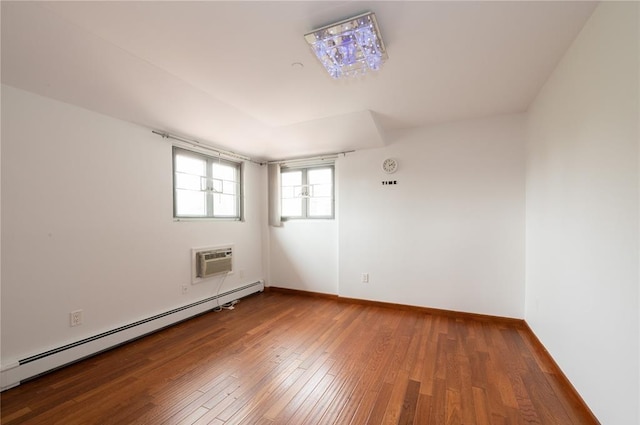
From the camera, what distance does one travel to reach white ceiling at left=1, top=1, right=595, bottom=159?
4.81ft

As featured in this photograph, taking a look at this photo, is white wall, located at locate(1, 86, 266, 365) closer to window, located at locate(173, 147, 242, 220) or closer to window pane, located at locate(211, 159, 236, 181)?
window, located at locate(173, 147, 242, 220)

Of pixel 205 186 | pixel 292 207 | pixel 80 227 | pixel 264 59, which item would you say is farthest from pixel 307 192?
pixel 80 227

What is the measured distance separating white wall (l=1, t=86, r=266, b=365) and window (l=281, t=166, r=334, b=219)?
1.69 metres

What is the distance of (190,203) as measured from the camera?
329 centimetres

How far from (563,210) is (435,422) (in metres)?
1.76

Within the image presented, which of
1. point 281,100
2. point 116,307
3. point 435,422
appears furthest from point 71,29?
Result: point 435,422

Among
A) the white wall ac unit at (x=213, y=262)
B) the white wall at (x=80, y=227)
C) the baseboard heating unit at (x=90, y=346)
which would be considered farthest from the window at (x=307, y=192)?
the baseboard heating unit at (x=90, y=346)

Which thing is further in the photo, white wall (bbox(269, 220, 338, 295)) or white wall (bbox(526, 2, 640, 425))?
white wall (bbox(269, 220, 338, 295))

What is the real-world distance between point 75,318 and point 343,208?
3117 mm

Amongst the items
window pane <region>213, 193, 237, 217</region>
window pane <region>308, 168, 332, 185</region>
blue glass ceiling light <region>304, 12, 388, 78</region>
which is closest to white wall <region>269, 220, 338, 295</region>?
window pane <region>308, 168, 332, 185</region>

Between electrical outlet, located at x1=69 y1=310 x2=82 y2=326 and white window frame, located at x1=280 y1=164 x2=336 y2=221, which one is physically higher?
white window frame, located at x1=280 y1=164 x2=336 y2=221

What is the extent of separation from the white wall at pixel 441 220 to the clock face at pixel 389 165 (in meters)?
0.06

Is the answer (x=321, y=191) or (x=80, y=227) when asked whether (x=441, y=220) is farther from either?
(x=80, y=227)

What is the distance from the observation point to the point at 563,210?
1896 mm
